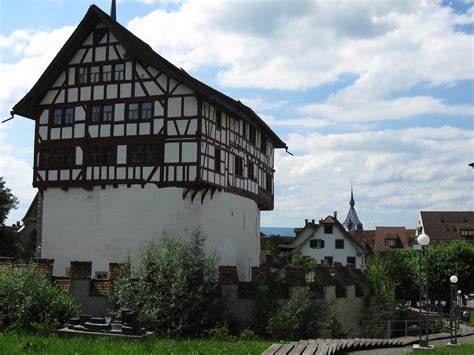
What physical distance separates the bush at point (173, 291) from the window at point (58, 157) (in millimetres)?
10808

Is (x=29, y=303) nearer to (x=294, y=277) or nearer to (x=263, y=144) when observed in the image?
(x=294, y=277)

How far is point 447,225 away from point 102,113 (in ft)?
247

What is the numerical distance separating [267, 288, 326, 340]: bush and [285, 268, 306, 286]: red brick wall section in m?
0.70

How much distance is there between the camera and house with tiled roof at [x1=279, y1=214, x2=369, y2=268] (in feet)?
220

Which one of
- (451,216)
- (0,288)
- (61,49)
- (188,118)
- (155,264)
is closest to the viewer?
(0,288)

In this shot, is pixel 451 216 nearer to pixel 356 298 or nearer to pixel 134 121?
pixel 356 298

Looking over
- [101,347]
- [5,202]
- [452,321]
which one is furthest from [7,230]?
[101,347]

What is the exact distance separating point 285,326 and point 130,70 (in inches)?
616

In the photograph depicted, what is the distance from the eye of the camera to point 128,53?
32031 millimetres

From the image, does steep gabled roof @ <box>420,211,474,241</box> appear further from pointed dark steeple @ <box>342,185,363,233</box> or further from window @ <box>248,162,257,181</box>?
window @ <box>248,162,257,181</box>

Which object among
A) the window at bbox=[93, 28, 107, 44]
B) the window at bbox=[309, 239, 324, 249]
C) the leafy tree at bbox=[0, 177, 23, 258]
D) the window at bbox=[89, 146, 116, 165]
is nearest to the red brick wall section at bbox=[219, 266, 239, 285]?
the window at bbox=[89, 146, 116, 165]

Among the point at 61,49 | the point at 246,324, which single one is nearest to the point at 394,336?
the point at 246,324

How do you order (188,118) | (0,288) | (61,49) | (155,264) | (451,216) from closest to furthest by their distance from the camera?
(0,288)
(155,264)
(188,118)
(61,49)
(451,216)

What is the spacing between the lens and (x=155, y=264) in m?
23.7
